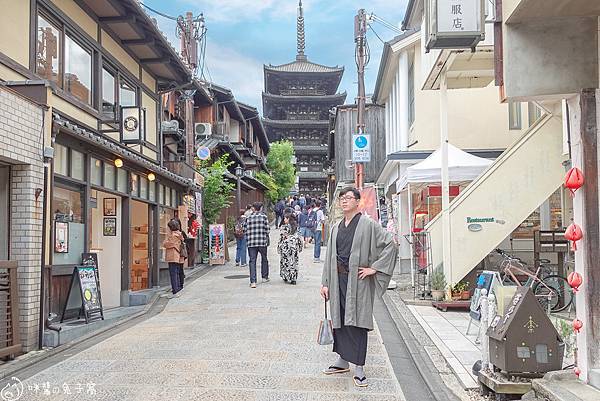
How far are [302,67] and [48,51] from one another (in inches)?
1998

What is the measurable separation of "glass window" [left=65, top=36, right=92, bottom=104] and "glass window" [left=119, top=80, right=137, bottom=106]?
1751 millimetres

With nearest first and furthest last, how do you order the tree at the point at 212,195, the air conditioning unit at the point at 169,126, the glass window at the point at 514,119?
the glass window at the point at 514,119, the air conditioning unit at the point at 169,126, the tree at the point at 212,195

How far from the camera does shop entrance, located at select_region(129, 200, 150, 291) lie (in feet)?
47.1

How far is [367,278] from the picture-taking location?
5922mm

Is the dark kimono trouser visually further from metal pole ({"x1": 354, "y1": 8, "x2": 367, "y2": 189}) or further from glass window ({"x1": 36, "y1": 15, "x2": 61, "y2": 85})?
metal pole ({"x1": 354, "y1": 8, "x2": 367, "y2": 189})

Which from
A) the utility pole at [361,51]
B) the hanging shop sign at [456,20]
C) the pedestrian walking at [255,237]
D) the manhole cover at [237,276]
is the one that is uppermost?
the utility pole at [361,51]

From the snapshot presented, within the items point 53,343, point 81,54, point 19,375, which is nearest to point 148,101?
point 81,54

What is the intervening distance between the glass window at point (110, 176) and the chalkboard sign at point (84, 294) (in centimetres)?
218

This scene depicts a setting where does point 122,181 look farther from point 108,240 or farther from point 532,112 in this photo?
point 532,112

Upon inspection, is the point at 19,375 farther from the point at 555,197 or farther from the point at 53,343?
the point at 555,197

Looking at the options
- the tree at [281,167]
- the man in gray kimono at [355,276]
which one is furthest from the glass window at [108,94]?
the tree at [281,167]

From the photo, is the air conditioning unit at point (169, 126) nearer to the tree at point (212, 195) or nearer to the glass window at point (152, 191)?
the tree at point (212, 195)

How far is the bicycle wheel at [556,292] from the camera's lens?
398 inches

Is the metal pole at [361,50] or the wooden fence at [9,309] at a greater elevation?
the metal pole at [361,50]
